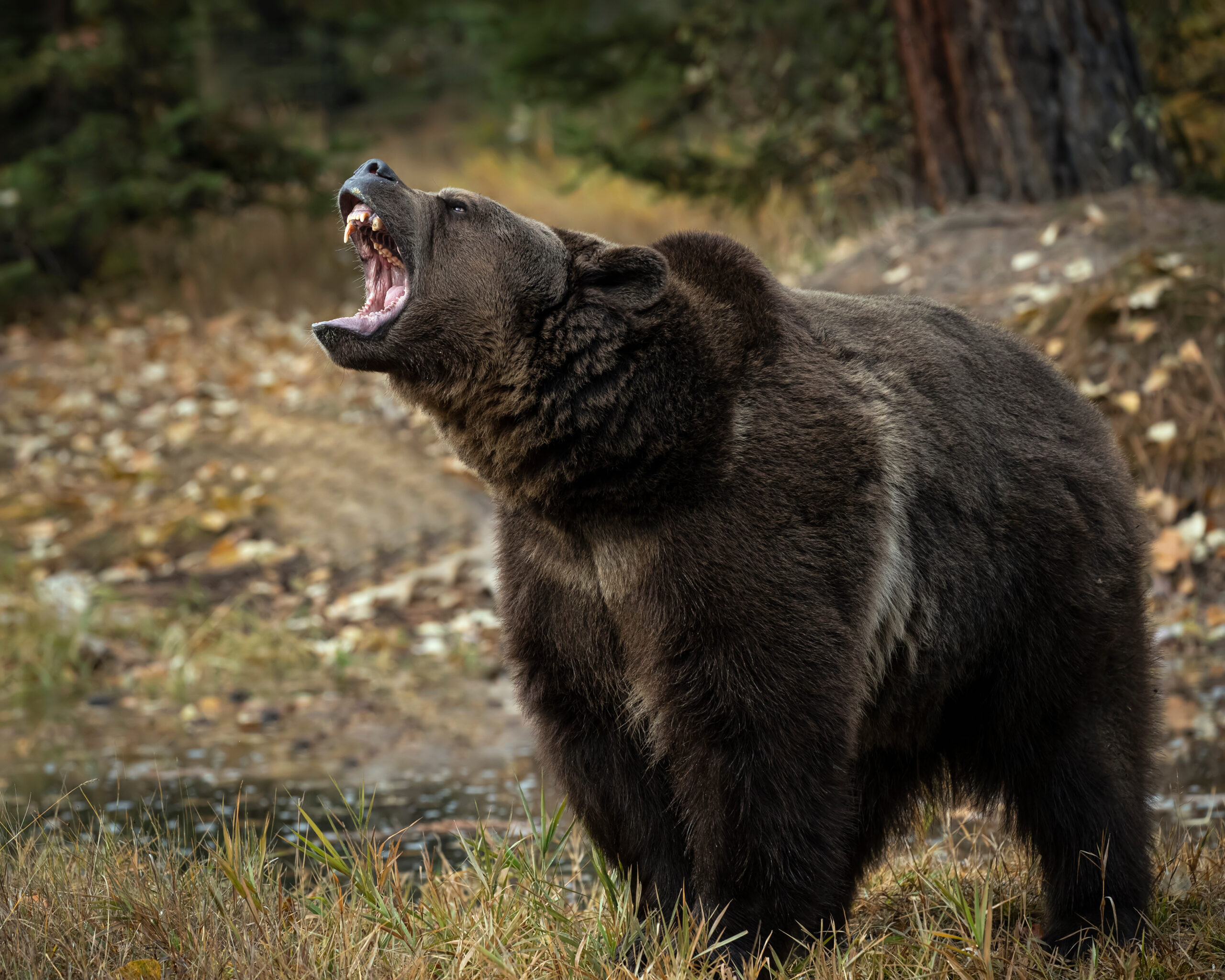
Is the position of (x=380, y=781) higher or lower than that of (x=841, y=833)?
lower

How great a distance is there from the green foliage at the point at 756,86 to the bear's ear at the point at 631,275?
22.6 ft

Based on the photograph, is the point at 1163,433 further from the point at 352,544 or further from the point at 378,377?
the point at 378,377

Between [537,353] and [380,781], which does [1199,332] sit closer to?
[380,781]

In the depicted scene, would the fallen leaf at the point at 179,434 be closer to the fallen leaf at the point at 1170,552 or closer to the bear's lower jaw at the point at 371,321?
the fallen leaf at the point at 1170,552

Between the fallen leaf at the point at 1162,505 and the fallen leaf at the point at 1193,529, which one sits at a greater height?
the fallen leaf at the point at 1162,505

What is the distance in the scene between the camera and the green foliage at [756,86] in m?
9.73

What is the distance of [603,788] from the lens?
10.2 feet

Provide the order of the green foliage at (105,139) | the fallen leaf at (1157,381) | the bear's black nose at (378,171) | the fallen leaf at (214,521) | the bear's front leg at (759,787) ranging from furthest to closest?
1. the green foliage at (105,139)
2. the fallen leaf at (214,521)
3. the fallen leaf at (1157,381)
4. the bear's black nose at (378,171)
5. the bear's front leg at (759,787)

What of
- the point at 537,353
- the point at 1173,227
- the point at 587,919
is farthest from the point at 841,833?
the point at 1173,227

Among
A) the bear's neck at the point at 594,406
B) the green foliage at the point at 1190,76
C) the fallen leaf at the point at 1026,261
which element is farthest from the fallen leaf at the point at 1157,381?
the bear's neck at the point at 594,406

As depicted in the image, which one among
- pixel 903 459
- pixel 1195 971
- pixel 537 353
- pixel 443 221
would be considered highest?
pixel 443 221

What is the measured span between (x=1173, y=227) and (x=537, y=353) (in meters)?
5.74

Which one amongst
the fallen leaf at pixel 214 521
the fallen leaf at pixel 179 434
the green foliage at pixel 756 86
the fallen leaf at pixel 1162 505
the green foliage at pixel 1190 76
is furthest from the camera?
the green foliage at pixel 756 86

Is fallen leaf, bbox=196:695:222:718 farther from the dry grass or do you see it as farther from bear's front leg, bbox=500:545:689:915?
bear's front leg, bbox=500:545:689:915
